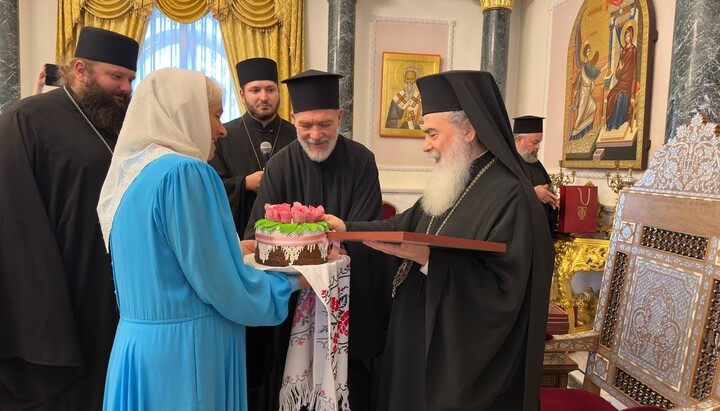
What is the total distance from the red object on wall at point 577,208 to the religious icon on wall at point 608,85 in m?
0.51

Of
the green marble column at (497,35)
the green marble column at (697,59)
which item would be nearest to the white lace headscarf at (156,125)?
the green marble column at (697,59)

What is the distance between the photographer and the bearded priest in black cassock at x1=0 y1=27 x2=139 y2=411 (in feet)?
7.31

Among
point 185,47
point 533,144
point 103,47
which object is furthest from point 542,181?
point 185,47

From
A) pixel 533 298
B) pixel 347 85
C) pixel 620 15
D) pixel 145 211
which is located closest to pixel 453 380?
pixel 533 298

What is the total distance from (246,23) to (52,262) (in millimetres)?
6112

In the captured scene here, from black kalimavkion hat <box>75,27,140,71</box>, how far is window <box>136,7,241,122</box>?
5241 mm

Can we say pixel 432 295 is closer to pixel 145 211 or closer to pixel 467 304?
pixel 467 304

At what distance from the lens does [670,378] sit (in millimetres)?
1988

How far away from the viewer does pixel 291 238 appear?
2.03 meters

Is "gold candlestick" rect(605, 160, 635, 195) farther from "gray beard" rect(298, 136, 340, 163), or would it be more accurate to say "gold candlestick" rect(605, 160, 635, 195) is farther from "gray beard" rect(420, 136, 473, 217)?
"gray beard" rect(420, 136, 473, 217)

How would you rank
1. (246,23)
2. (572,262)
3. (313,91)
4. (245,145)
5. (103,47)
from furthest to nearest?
(246,23), (572,262), (245,145), (313,91), (103,47)

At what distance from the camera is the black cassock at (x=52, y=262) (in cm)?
223

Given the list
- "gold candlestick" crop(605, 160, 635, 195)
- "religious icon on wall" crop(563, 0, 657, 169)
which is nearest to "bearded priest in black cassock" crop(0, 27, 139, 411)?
"gold candlestick" crop(605, 160, 635, 195)

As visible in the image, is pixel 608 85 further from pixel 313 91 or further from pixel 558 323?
pixel 313 91
